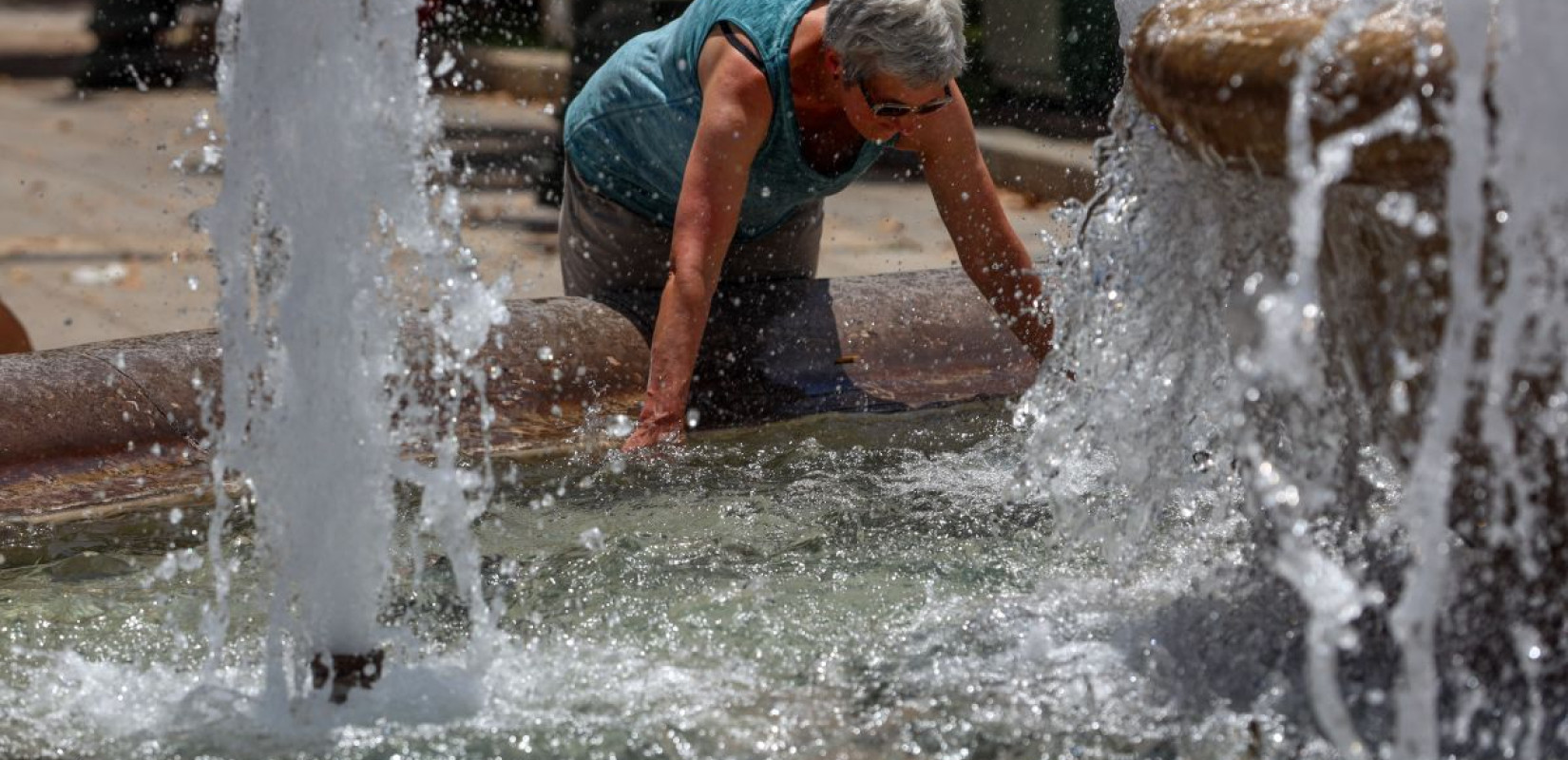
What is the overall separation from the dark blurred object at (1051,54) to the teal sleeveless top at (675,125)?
496 cm

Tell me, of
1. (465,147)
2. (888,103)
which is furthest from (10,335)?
(465,147)

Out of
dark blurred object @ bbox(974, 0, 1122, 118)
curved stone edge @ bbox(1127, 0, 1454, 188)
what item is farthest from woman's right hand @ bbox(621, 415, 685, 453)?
dark blurred object @ bbox(974, 0, 1122, 118)

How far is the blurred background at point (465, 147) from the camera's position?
6.86 metres

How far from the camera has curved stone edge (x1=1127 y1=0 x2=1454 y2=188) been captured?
204 centimetres

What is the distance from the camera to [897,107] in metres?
3.59

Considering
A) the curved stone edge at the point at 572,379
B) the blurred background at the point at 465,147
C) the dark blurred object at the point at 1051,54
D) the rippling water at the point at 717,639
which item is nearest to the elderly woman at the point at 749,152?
the curved stone edge at the point at 572,379

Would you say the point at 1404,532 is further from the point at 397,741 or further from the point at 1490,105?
the point at 397,741

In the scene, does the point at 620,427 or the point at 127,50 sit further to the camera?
the point at 127,50

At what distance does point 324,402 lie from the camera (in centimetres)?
255

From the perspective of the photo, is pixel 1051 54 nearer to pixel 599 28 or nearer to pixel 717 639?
pixel 599 28

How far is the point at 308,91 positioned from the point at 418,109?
149mm

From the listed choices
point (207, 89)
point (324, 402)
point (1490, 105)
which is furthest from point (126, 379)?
point (207, 89)

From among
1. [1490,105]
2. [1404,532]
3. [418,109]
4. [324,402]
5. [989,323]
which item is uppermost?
[1490,105]

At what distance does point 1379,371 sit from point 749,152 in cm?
160
